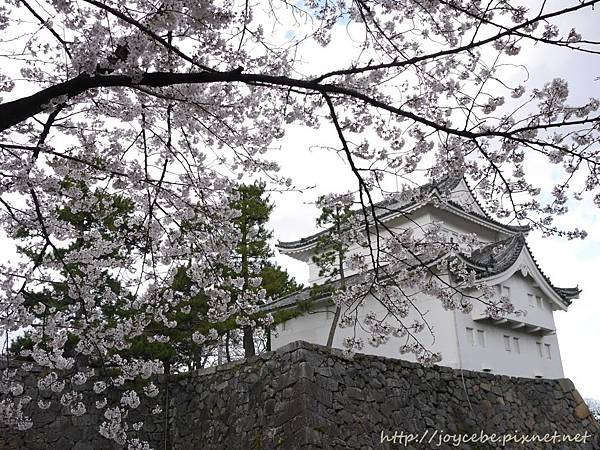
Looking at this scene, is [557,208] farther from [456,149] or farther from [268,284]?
[268,284]

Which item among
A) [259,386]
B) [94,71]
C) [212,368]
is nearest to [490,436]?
[259,386]

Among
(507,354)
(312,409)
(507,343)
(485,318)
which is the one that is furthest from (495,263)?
(312,409)

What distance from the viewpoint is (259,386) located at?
6.00 metres

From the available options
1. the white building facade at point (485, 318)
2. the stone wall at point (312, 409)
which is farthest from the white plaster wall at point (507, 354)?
the stone wall at point (312, 409)

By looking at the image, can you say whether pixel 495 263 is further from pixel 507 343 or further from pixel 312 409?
pixel 312 409

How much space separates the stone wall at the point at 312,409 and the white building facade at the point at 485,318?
247cm

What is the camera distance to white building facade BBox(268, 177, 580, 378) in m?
10.1

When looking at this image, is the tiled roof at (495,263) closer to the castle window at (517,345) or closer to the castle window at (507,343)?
the castle window at (507,343)

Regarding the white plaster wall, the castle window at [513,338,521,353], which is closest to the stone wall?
the white plaster wall

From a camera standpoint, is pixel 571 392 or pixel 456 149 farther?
pixel 571 392

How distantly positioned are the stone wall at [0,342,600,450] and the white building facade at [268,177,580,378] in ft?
8.10

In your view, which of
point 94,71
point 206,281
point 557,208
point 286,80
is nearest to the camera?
point 94,71

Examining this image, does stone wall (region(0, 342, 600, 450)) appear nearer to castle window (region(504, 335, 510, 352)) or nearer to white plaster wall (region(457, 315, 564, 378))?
white plaster wall (region(457, 315, 564, 378))

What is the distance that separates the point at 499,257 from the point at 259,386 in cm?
730
